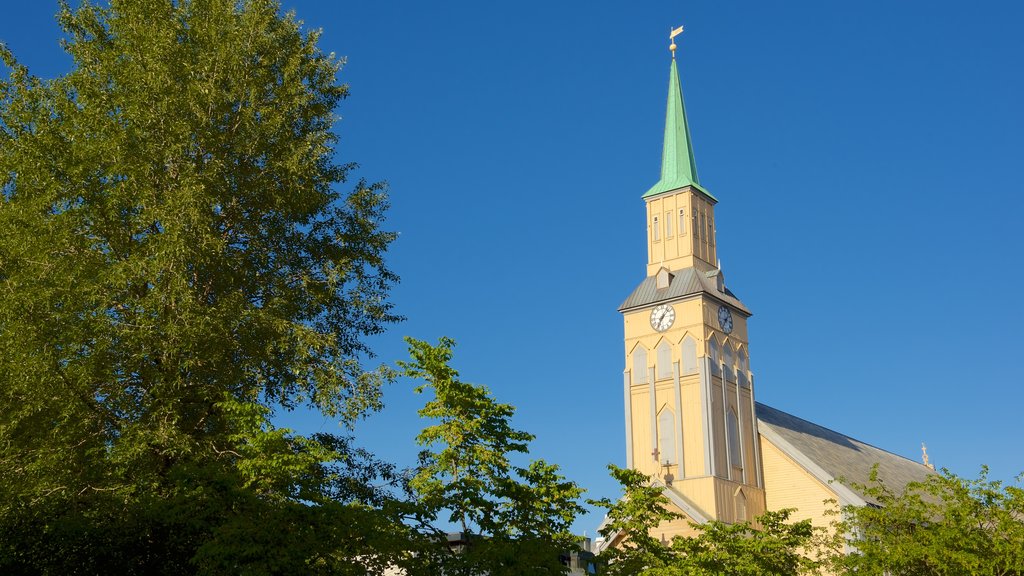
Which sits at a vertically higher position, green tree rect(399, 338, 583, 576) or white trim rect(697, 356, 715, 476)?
white trim rect(697, 356, 715, 476)

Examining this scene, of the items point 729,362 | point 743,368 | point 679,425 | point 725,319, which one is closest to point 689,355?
point 729,362

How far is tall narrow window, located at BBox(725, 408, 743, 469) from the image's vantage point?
52281 mm

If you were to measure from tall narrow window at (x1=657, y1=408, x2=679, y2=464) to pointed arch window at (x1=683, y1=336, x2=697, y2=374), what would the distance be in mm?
2293

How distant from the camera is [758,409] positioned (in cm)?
5769

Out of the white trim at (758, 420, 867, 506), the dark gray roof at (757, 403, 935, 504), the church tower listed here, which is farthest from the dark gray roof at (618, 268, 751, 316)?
the dark gray roof at (757, 403, 935, 504)

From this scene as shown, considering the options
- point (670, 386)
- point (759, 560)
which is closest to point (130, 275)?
point (759, 560)

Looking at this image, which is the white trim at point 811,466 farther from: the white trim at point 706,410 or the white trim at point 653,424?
the white trim at point 653,424

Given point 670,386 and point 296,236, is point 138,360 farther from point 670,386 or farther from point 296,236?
point 670,386

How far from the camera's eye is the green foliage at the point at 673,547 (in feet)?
84.7

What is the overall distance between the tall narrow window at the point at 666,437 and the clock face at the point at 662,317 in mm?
4150

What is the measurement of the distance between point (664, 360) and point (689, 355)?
1436 mm

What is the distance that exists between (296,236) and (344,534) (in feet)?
33.8

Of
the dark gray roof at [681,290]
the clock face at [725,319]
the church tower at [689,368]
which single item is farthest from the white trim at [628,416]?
the clock face at [725,319]

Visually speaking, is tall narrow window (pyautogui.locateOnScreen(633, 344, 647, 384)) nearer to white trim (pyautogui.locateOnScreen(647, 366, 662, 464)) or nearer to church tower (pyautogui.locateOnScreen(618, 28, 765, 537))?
church tower (pyautogui.locateOnScreen(618, 28, 765, 537))
